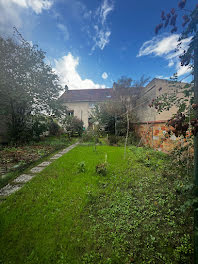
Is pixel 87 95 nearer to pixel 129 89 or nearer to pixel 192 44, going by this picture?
pixel 129 89

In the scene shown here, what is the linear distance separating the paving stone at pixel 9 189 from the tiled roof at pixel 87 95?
14.6 m

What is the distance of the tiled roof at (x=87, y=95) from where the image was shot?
52.1 feet

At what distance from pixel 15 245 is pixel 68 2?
6.24 meters

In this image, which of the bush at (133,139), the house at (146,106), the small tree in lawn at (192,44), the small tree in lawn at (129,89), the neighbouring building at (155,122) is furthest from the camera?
the small tree in lawn at (129,89)

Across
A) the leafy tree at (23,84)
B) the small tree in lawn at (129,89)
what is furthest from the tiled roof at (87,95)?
the leafy tree at (23,84)

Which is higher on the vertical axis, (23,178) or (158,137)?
(158,137)

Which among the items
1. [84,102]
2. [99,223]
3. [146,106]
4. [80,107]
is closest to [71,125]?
[146,106]

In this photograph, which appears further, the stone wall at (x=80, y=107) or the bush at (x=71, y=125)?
the stone wall at (x=80, y=107)

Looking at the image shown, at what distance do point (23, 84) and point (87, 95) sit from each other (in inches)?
443

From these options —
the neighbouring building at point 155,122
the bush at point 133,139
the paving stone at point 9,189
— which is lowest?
the paving stone at point 9,189

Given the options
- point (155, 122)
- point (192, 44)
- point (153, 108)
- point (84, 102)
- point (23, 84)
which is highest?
point (84, 102)

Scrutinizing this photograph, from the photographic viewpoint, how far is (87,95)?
55.5 feet

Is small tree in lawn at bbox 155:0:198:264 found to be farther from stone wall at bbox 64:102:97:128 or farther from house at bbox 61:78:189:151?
stone wall at bbox 64:102:97:128

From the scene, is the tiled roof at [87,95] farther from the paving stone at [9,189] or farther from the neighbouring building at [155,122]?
the paving stone at [9,189]
